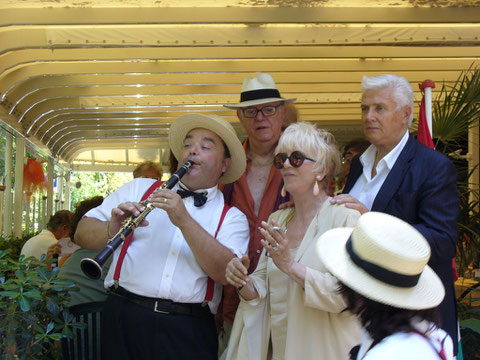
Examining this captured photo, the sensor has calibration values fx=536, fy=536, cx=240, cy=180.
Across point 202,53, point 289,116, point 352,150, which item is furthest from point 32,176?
point 289,116

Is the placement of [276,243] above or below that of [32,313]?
above

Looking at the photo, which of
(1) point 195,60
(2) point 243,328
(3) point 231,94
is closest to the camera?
(2) point 243,328

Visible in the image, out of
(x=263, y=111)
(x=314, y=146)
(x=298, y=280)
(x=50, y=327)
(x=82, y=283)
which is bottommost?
(x=50, y=327)

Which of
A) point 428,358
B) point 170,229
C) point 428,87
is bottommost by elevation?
point 428,358

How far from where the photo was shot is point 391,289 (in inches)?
56.2

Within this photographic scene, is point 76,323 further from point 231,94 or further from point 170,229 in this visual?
point 231,94

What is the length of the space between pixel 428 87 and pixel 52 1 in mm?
2859

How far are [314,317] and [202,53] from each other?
3.71m

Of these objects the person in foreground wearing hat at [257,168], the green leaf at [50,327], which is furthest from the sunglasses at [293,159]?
the green leaf at [50,327]

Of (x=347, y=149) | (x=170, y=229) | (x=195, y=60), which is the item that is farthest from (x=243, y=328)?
(x=195, y=60)

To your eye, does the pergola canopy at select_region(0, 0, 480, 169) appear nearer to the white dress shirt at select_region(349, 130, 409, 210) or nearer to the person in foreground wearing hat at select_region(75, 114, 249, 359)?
the white dress shirt at select_region(349, 130, 409, 210)

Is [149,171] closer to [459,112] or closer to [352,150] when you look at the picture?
[352,150]

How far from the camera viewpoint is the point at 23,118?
7383mm

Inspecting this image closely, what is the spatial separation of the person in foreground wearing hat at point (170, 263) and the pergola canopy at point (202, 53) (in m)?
1.85
